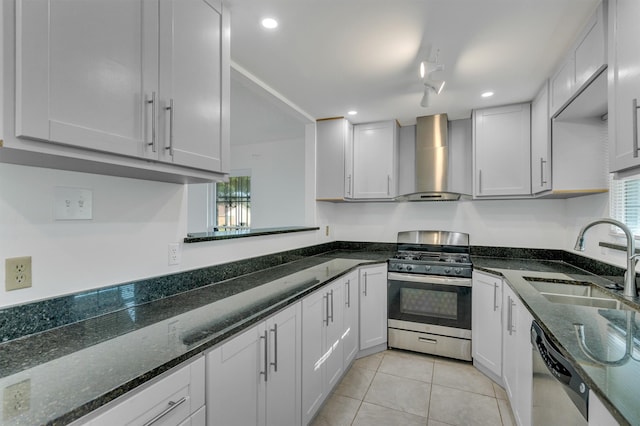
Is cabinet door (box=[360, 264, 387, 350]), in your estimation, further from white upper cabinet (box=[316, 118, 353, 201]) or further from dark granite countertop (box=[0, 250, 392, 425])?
dark granite countertop (box=[0, 250, 392, 425])

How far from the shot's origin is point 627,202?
192 centimetres

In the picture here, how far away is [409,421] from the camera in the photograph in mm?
1964

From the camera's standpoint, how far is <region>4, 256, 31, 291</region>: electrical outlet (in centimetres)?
101

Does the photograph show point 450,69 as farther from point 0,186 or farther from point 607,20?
point 0,186

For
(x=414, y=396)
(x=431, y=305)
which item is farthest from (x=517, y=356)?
(x=431, y=305)

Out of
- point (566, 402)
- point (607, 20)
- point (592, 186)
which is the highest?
point (607, 20)

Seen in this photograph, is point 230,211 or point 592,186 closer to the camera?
point 592,186

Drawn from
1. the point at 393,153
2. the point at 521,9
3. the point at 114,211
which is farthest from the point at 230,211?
the point at 521,9

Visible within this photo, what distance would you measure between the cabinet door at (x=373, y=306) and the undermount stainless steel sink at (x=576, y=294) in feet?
3.92

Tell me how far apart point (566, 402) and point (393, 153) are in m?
2.53

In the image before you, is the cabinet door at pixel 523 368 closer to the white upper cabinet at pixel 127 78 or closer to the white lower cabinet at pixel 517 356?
the white lower cabinet at pixel 517 356

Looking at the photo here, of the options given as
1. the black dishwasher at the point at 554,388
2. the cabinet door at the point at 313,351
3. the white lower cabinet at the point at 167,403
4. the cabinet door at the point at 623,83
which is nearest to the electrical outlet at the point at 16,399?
the white lower cabinet at the point at 167,403

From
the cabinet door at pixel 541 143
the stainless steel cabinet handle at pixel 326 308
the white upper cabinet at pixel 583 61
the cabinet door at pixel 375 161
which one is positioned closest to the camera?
the white upper cabinet at pixel 583 61

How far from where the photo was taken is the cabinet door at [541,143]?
231 centimetres
